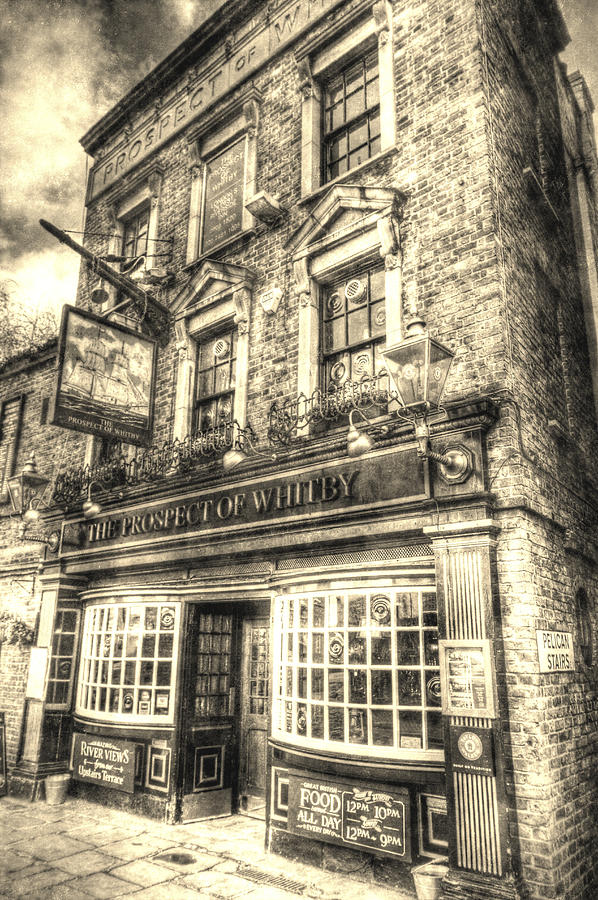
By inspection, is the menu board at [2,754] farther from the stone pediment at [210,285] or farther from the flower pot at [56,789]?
the stone pediment at [210,285]

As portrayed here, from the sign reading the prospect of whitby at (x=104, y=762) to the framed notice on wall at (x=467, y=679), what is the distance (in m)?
5.06

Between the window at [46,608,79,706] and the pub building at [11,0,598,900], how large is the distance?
1.9 inches

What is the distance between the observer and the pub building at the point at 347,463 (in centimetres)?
548

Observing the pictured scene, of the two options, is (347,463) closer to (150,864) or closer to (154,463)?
(154,463)

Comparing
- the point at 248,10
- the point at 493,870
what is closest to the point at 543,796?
the point at 493,870

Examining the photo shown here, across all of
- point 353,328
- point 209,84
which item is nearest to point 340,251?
point 353,328

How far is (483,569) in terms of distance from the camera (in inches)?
213

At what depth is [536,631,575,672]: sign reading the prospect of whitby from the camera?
5.37 metres

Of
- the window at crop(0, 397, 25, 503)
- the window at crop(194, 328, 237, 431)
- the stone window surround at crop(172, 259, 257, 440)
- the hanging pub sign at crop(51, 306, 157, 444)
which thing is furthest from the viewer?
the window at crop(0, 397, 25, 503)

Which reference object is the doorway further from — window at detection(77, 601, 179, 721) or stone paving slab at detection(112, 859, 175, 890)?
stone paving slab at detection(112, 859, 175, 890)

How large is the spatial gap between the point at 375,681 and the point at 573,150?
30.7ft

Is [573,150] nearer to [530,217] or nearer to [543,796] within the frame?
[530,217]

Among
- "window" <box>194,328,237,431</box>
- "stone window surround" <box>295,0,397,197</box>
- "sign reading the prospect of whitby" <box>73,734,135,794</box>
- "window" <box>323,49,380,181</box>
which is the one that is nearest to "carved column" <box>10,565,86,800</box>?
"sign reading the prospect of whitby" <box>73,734,135,794</box>

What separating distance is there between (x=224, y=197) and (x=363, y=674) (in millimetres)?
7504
